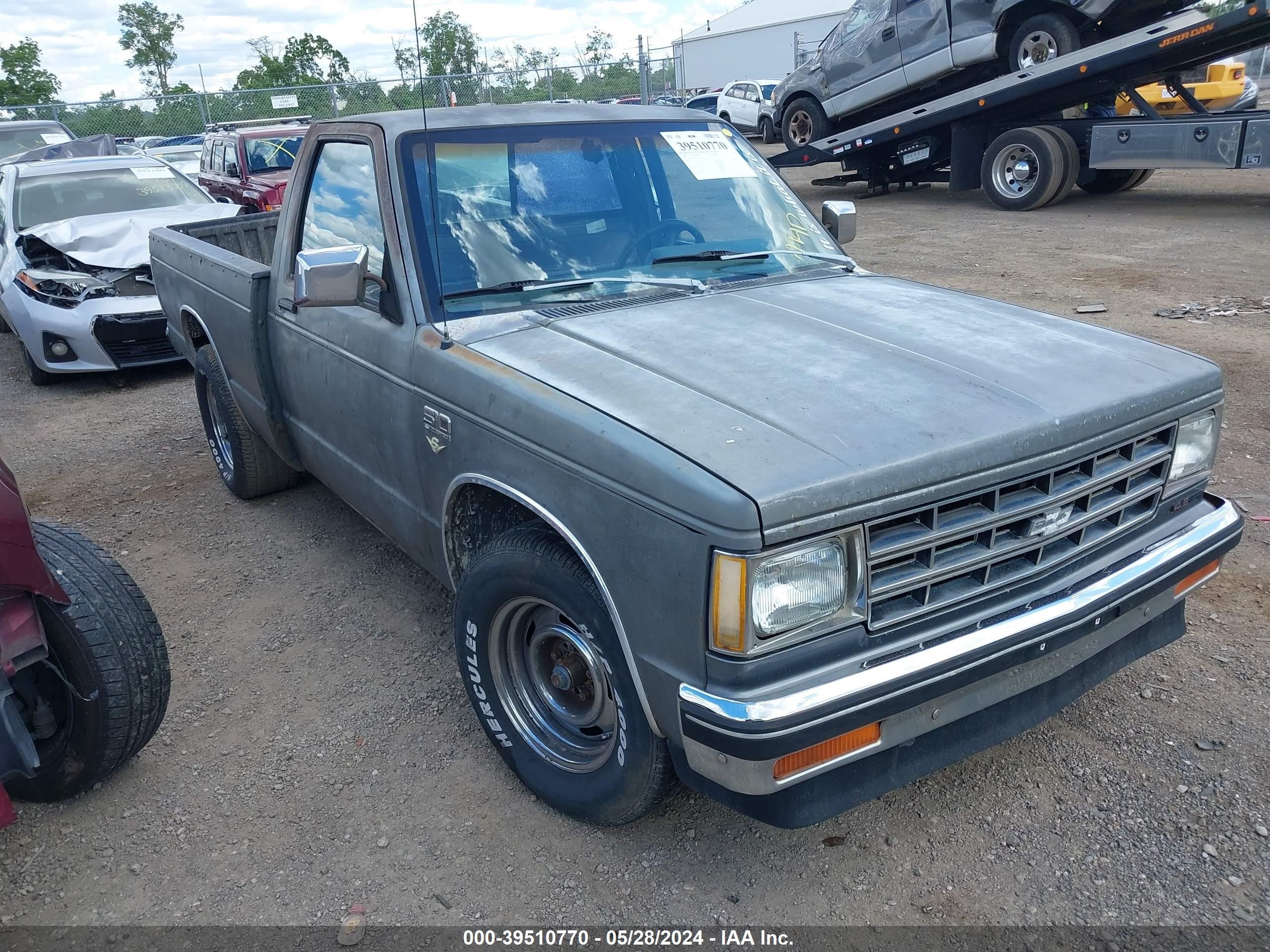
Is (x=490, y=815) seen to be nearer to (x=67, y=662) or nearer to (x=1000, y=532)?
(x=67, y=662)

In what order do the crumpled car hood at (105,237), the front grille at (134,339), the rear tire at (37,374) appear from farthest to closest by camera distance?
the rear tire at (37,374)
the crumpled car hood at (105,237)
the front grille at (134,339)

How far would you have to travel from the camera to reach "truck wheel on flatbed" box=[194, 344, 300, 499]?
193 inches

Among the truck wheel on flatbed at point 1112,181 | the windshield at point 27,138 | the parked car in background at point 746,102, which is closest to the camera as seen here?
the truck wheel on flatbed at point 1112,181

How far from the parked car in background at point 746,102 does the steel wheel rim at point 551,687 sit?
2603cm

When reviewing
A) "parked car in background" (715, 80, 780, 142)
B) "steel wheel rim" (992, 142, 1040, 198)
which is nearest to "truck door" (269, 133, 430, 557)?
"steel wheel rim" (992, 142, 1040, 198)

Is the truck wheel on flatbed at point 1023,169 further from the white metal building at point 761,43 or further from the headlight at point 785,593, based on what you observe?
the white metal building at point 761,43

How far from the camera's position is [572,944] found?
2.42m

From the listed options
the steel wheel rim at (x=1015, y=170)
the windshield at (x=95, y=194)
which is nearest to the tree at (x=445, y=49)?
the windshield at (x=95, y=194)

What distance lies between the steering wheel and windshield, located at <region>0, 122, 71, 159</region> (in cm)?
1597

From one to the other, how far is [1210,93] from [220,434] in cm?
1592

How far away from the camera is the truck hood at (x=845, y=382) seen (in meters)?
2.14

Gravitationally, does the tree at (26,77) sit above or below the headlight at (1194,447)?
above

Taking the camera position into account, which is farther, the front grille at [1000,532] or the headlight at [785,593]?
the front grille at [1000,532]

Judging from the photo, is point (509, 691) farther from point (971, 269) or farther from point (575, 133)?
point (971, 269)
